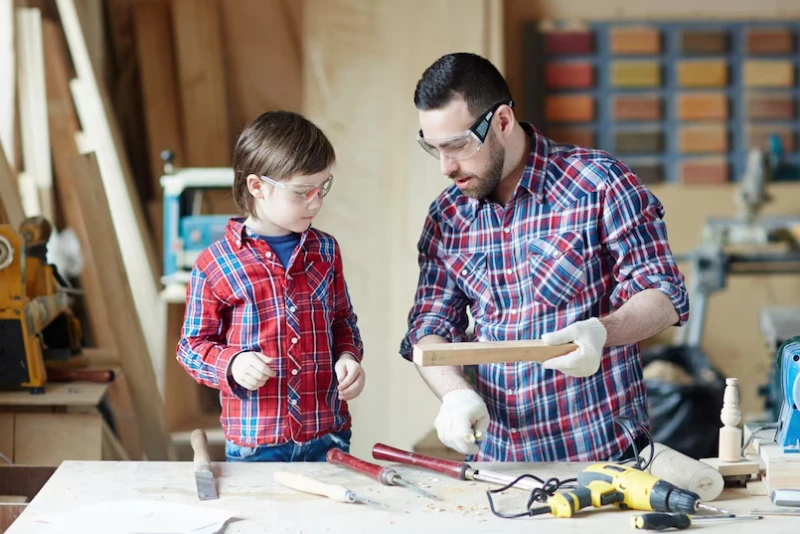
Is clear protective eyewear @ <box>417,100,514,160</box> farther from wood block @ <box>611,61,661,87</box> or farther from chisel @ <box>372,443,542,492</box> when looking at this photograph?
wood block @ <box>611,61,661,87</box>

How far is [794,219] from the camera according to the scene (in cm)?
497

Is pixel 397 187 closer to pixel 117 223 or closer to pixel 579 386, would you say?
pixel 117 223

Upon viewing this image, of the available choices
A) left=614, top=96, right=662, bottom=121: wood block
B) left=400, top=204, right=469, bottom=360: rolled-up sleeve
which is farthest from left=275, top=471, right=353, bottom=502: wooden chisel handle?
left=614, top=96, right=662, bottom=121: wood block

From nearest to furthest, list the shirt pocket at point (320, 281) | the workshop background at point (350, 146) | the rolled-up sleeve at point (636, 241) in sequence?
the rolled-up sleeve at point (636, 241), the shirt pocket at point (320, 281), the workshop background at point (350, 146)

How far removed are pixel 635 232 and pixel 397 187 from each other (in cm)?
227

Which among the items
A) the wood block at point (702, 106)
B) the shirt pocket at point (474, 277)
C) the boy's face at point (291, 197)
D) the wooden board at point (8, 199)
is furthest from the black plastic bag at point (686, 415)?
the wooden board at point (8, 199)

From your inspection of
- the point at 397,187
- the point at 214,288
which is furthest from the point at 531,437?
the point at 397,187

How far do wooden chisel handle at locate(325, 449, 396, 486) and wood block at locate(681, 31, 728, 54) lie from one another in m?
3.92

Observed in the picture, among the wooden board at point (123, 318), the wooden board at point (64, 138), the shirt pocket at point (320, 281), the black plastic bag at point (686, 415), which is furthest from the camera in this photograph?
the black plastic bag at point (686, 415)

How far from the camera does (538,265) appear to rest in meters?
2.10

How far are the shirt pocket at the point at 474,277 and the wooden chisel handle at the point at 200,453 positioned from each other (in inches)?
26.3

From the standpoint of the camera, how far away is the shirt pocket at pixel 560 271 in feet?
6.87

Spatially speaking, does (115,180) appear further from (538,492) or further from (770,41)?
(770,41)

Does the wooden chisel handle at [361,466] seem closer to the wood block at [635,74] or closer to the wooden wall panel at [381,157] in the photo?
the wooden wall panel at [381,157]
